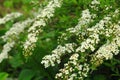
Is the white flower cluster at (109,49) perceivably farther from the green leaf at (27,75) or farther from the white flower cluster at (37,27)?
the green leaf at (27,75)

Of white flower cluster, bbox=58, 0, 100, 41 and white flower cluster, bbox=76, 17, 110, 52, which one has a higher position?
white flower cluster, bbox=58, 0, 100, 41

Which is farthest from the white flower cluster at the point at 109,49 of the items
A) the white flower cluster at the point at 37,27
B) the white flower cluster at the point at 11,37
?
the white flower cluster at the point at 11,37

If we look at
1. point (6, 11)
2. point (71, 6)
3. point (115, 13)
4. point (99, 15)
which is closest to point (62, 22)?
point (71, 6)

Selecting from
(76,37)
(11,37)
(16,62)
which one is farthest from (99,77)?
(16,62)

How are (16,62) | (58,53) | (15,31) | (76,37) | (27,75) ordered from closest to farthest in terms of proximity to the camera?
(58,53) < (76,37) < (27,75) < (15,31) < (16,62)

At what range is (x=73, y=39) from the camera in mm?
4180

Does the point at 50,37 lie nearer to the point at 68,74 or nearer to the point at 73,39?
the point at 73,39

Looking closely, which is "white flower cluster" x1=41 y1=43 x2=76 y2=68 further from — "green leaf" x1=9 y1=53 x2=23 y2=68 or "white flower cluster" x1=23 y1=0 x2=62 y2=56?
"green leaf" x1=9 y1=53 x2=23 y2=68

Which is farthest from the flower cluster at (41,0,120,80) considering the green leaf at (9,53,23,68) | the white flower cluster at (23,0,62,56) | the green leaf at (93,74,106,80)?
the green leaf at (9,53,23,68)

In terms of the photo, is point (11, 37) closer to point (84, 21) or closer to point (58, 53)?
point (58, 53)

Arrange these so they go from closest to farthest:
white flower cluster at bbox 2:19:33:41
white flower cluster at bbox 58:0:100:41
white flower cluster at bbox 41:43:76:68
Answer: white flower cluster at bbox 41:43:76:68 < white flower cluster at bbox 58:0:100:41 < white flower cluster at bbox 2:19:33:41

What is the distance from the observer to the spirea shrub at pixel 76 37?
3414mm

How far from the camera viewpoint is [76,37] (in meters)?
4.05

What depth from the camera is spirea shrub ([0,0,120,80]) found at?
3.41 m
